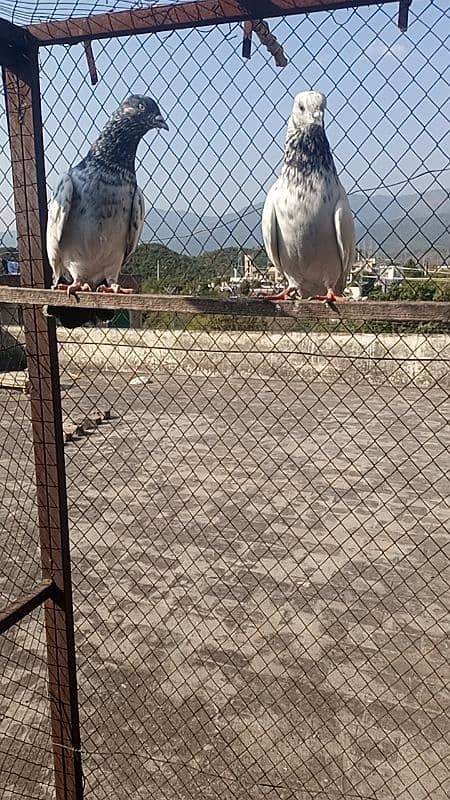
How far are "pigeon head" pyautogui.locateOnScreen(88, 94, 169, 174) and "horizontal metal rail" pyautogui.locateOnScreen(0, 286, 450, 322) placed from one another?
57 cm

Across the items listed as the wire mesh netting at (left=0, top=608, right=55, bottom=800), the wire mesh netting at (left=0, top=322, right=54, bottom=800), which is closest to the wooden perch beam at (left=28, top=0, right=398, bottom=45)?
the wire mesh netting at (left=0, top=322, right=54, bottom=800)

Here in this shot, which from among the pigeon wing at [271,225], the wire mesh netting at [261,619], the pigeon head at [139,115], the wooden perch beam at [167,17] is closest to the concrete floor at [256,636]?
the wire mesh netting at [261,619]

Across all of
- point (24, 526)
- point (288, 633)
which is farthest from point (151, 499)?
point (288, 633)

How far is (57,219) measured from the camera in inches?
81.7

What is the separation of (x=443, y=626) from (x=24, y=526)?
390cm

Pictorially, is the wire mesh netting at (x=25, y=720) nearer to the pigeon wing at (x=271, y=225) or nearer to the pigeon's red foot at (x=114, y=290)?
the pigeon's red foot at (x=114, y=290)

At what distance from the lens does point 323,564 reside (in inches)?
213

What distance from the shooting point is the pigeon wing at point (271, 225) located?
80.0 inches

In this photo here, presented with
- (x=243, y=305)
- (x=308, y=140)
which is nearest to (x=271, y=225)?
(x=308, y=140)

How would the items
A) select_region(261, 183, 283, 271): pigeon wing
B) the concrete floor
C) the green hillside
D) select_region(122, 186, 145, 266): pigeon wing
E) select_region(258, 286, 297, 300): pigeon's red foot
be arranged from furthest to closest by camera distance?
the green hillside → the concrete floor → select_region(122, 186, 145, 266): pigeon wing → select_region(261, 183, 283, 271): pigeon wing → select_region(258, 286, 297, 300): pigeon's red foot

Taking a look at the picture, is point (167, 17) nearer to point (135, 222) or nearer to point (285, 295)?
point (135, 222)

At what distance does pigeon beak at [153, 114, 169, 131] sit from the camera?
2.10m

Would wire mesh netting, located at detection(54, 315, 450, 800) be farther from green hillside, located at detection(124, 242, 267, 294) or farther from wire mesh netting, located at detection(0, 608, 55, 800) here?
green hillside, located at detection(124, 242, 267, 294)

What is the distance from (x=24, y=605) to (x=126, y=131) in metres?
1.61
